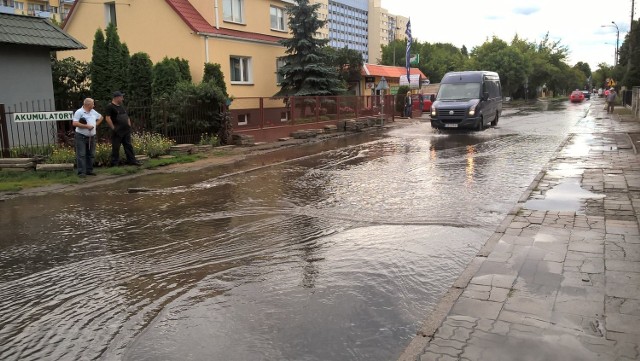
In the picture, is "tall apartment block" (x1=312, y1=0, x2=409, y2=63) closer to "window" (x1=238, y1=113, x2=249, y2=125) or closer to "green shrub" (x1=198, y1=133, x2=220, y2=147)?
"window" (x1=238, y1=113, x2=249, y2=125)

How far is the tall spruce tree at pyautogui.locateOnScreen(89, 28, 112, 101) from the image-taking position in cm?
1881

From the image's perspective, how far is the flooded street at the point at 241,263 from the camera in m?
3.85

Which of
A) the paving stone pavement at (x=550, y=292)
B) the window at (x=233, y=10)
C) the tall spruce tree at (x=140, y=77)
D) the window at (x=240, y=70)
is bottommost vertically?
the paving stone pavement at (x=550, y=292)

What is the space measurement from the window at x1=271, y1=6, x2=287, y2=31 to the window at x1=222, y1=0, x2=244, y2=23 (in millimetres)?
2966

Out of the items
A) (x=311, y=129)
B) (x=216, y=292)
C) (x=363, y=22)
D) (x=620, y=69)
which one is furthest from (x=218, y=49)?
(x=363, y=22)

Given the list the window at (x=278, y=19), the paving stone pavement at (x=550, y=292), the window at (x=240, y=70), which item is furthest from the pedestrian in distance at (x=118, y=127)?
the window at (x=278, y=19)

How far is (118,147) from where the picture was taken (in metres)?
13.0

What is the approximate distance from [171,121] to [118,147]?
370 cm

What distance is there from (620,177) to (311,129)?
45.8 ft

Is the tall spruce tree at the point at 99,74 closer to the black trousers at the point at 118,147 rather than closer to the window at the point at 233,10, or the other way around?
the black trousers at the point at 118,147

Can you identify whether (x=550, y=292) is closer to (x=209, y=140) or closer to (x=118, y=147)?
(x=118, y=147)

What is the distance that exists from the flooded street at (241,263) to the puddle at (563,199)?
524 mm

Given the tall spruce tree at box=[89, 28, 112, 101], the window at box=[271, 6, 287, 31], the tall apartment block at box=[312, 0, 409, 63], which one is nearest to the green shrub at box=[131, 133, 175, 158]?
the tall spruce tree at box=[89, 28, 112, 101]

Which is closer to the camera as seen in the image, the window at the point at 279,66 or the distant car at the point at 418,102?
the window at the point at 279,66
